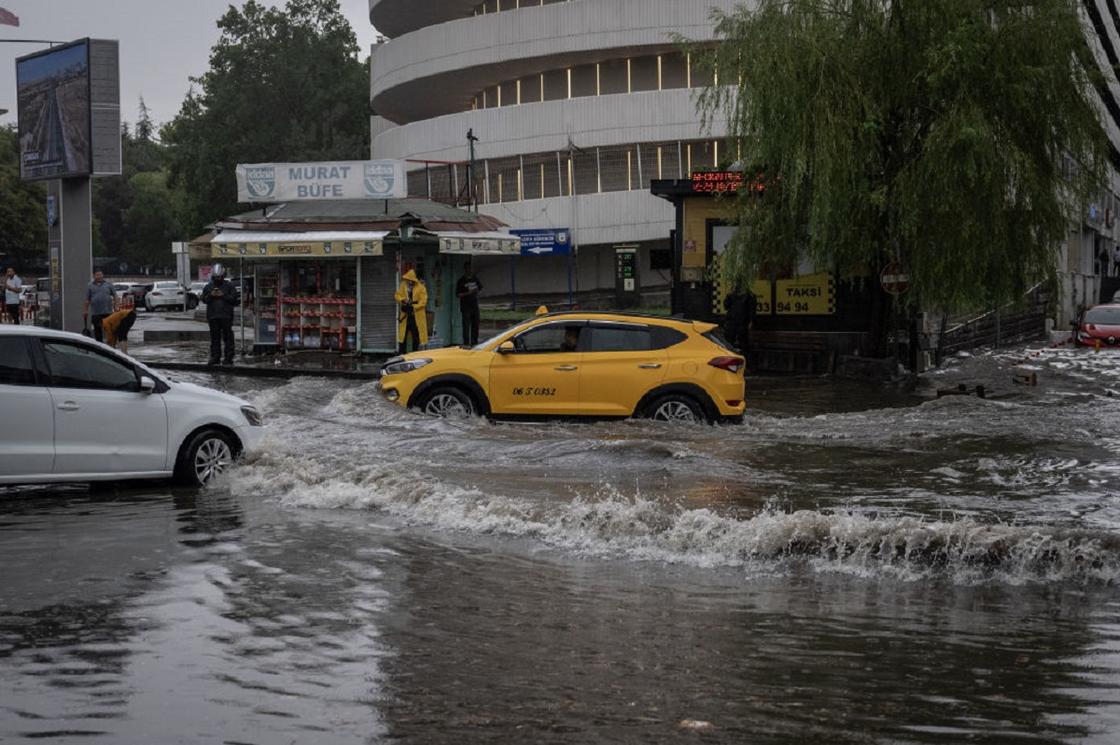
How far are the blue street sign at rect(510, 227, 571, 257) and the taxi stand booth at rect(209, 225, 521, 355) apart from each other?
25.9 metres

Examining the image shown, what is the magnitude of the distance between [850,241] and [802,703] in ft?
69.5

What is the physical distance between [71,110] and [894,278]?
19052 mm

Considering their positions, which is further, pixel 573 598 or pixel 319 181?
pixel 319 181

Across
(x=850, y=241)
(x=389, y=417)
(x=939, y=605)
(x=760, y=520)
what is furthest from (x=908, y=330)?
(x=939, y=605)

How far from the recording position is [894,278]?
1035 inches

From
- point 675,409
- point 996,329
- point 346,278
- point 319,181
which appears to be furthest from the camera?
point 996,329

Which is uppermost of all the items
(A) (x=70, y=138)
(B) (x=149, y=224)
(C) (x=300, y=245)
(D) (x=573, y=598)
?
(B) (x=149, y=224)

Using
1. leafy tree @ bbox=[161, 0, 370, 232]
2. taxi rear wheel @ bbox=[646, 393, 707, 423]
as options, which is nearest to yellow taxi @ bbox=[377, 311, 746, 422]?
taxi rear wheel @ bbox=[646, 393, 707, 423]

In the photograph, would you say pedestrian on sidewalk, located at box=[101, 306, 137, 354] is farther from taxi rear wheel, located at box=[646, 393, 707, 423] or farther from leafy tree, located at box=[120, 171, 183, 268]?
leafy tree, located at box=[120, 171, 183, 268]

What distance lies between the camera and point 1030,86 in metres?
25.4

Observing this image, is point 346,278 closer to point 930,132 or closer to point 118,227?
point 930,132

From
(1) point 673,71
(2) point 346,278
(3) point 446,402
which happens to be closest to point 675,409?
(3) point 446,402

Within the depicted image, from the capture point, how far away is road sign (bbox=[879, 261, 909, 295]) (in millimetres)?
26234

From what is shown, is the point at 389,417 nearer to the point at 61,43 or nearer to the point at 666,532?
the point at 666,532
